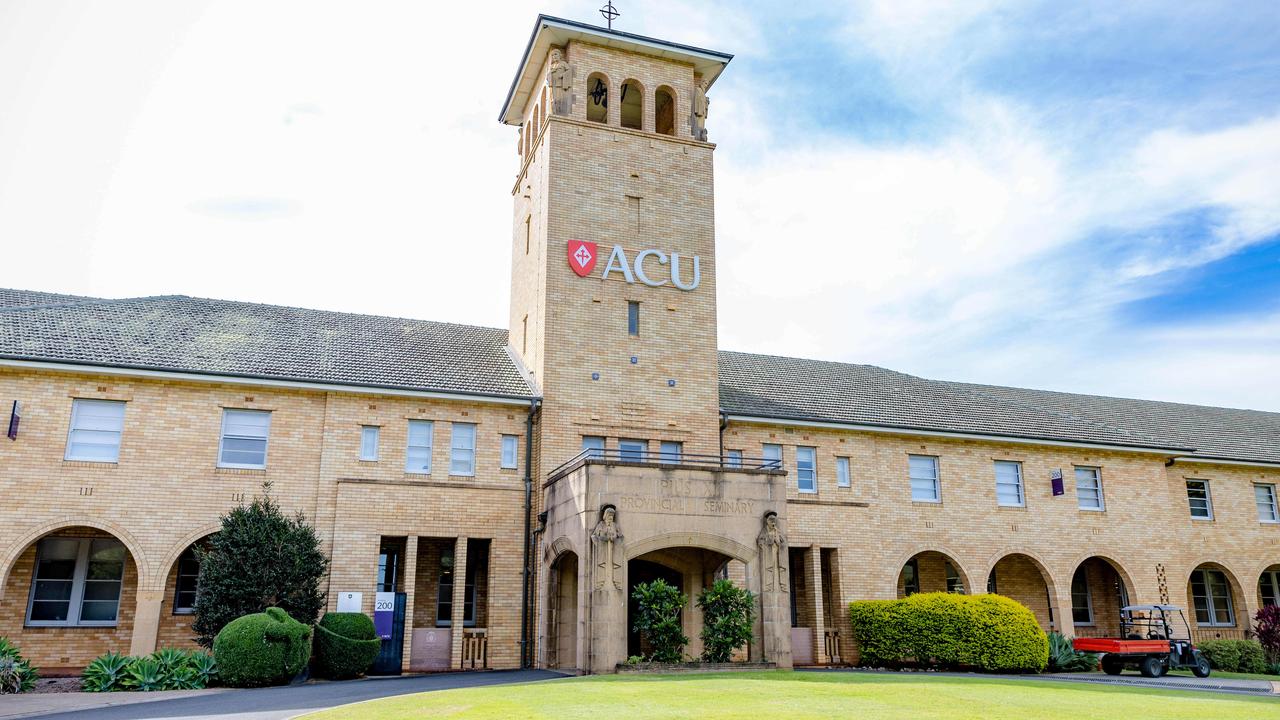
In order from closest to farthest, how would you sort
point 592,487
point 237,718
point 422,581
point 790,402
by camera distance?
point 237,718 → point 592,487 → point 422,581 → point 790,402

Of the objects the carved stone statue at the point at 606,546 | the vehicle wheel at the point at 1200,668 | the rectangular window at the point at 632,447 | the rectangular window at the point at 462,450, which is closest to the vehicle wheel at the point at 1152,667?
the vehicle wheel at the point at 1200,668

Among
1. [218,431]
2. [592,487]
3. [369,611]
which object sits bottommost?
[369,611]

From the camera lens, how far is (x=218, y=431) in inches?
942

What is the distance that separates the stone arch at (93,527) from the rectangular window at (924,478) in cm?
2094

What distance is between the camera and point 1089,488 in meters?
32.3

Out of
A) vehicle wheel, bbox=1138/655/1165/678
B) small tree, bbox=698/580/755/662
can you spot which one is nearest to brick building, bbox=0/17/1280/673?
small tree, bbox=698/580/755/662

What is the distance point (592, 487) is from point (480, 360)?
29.2 feet

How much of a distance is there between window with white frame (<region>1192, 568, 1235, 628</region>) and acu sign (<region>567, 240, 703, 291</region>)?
21481 millimetres

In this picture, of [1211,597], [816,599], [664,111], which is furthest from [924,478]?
[664,111]

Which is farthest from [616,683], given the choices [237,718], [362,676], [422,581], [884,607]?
[884,607]

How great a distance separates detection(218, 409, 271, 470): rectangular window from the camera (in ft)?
78.7

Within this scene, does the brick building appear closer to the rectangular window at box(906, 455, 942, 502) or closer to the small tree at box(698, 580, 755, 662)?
the rectangular window at box(906, 455, 942, 502)

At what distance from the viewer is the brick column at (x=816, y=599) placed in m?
27.5

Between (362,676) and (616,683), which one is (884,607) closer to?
(616,683)
